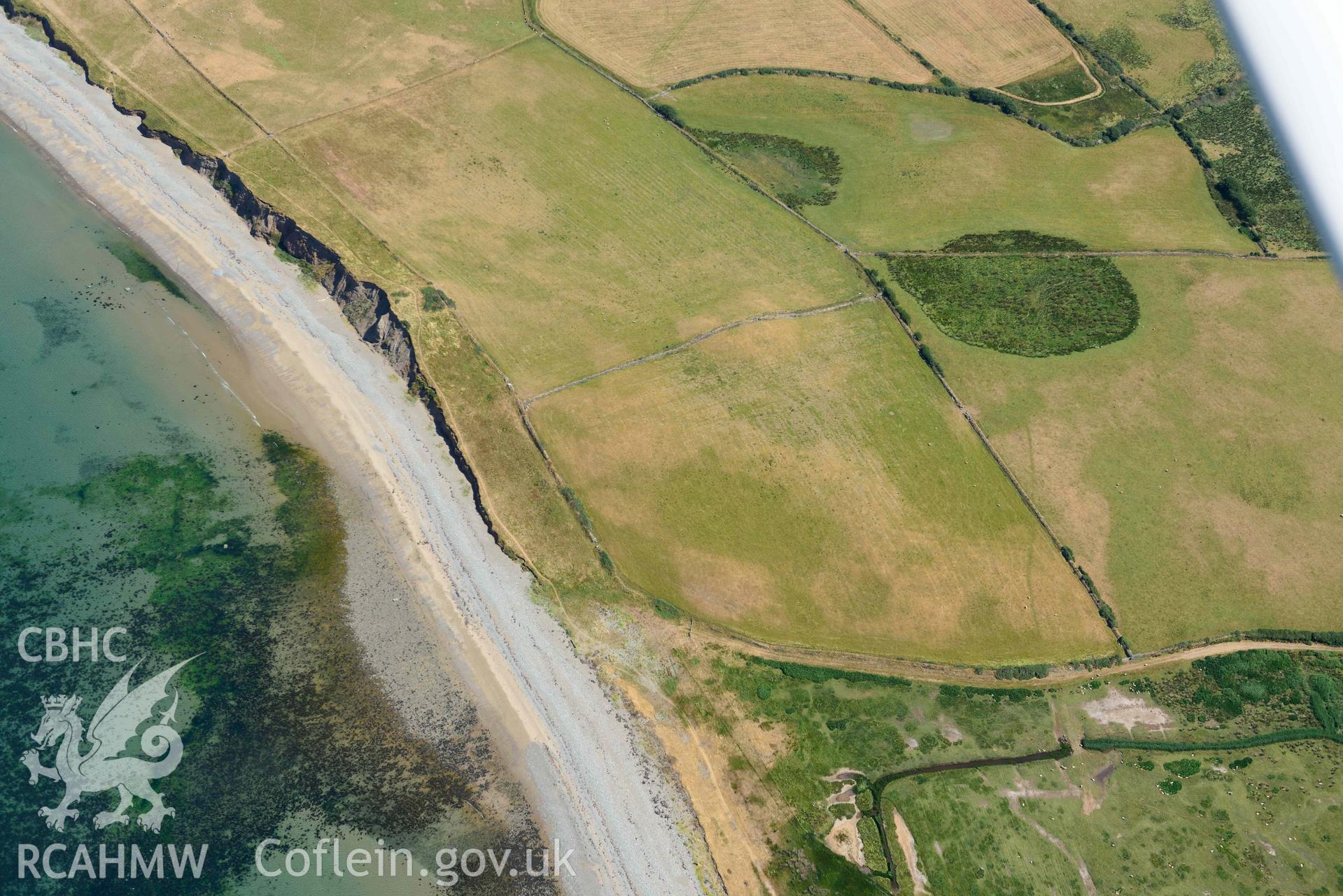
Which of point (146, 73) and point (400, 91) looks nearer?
point (146, 73)

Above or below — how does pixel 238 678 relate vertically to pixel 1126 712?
above

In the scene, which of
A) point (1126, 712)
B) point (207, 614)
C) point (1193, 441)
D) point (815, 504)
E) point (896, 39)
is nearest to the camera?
point (207, 614)

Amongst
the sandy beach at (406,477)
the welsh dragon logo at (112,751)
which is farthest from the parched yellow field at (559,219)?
the welsh dragon logo at (112,751)

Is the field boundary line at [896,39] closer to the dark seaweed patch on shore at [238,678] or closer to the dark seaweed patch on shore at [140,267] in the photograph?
the dark seaweed patch on shore at [238,678]

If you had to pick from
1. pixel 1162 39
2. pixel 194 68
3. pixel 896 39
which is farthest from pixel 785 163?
pixel 194 68

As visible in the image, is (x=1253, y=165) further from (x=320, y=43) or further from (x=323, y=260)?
(x=320, y=43)

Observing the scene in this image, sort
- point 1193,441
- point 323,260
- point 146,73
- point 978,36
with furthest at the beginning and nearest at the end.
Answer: point 978,36 < point 146,73 < point 323,260 < point 1193,441

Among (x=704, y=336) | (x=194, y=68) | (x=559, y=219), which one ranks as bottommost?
(x=704, y=336)
